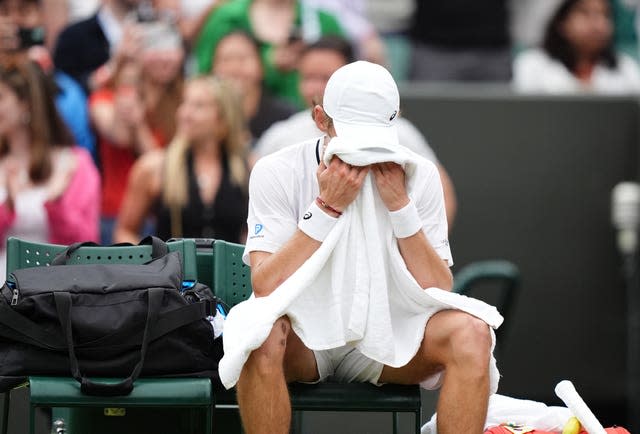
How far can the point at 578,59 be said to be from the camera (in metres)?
8.64

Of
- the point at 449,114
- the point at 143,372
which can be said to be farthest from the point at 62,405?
the point at 449,114

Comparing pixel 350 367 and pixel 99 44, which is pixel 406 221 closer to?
pixel 350 367

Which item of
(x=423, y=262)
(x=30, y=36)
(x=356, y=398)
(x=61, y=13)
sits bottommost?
(x=356, y=398)

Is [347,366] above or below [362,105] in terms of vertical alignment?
below

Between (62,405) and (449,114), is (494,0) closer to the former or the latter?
(449,114)

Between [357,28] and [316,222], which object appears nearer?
[316,222]

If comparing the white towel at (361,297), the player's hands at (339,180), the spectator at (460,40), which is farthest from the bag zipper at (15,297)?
the spectator at (460,40)

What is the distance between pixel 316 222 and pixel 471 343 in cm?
58

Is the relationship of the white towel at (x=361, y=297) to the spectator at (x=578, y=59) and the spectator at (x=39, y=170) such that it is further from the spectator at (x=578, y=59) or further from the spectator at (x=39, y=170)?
the spectator at (x=578, y=59)

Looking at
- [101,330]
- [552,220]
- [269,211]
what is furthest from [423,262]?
[552,220]

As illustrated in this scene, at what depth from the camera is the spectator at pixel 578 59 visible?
8.55 meters

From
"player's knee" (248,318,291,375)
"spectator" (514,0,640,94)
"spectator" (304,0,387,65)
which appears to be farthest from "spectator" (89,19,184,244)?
"player's knee" (248,318,291,375)

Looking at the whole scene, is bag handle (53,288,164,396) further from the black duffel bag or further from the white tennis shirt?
the white tennis shirt

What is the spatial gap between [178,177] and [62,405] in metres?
3.78
